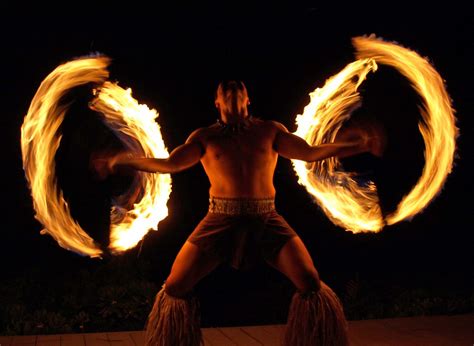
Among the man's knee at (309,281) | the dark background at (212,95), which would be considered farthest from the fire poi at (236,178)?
the dark background at (212,95)

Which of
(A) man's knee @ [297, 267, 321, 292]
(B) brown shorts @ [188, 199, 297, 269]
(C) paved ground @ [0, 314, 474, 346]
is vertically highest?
(B) brown shorts @ [188, 199, 297, 269]

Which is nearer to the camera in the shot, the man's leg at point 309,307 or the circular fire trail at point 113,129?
the man's leg at point 309,307

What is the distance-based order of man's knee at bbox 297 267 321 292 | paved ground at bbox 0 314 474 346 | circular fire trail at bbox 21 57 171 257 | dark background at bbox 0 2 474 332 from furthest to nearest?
dark background at bbox 0 2 474 332 → paved ground at bbox 0 314 474 346 → circular fire trail at bbox 21 57 171 257 → man's knee at bbox 297 267 321 292

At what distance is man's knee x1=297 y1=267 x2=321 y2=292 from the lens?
14.5 feet

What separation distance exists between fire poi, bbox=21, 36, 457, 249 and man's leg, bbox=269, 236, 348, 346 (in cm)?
97

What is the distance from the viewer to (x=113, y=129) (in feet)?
18.0

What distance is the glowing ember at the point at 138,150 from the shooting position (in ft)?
16.8

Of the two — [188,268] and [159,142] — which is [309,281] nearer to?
[188,268]

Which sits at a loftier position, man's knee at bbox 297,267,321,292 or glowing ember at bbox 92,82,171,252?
glowing ember at bbox 92,82,171,252

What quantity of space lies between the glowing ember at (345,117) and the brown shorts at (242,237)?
932 millimetres

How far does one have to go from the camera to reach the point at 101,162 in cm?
463

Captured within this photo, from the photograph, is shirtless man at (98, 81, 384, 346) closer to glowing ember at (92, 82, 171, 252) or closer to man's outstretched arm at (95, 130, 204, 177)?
man's outstretched arm at (95, 130, 204, 177)

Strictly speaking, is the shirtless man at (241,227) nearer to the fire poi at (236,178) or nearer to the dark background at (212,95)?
the fire poi at (236,178)

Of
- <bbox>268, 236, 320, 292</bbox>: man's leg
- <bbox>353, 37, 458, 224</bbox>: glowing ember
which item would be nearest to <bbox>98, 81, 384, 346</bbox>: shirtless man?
<bbox>268, 236, 320, 292</bbox>: man's leg
